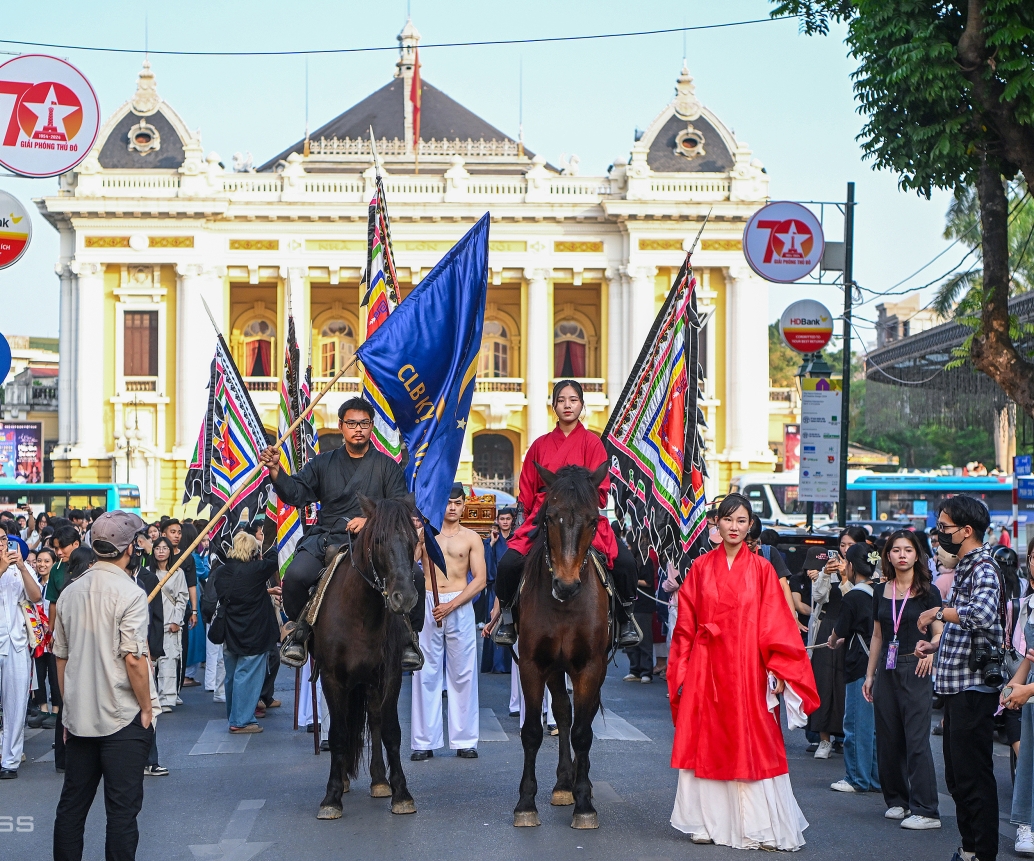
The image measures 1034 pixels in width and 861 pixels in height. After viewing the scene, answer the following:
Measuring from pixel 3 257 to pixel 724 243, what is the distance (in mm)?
41297

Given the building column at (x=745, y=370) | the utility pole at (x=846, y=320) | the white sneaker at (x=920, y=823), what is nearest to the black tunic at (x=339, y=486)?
the white sneaker at (x=920, y=823)

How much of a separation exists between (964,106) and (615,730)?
6.05 meters

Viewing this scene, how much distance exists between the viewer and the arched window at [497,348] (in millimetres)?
55500

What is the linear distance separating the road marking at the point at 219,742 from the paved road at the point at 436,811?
3cm

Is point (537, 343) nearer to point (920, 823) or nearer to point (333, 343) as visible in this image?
point (333, 343)

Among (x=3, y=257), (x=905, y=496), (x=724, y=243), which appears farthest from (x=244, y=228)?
(x=3, y=257)

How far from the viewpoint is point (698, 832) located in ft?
23.7

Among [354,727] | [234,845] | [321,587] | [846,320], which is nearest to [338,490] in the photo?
[321,587]

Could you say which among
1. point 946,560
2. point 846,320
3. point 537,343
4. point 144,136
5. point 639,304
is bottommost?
point 946,560

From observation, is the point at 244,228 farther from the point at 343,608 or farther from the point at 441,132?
the point at 343,608

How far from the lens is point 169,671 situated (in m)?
13.1

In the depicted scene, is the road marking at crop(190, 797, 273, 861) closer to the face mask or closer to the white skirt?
the white skirt

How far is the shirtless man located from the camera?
1023cm

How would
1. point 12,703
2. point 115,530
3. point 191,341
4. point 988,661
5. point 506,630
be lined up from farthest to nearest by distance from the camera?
point 191,341 < point 12,703 < point 506,630 < point 988,661 < point 115,530
